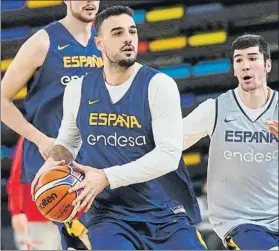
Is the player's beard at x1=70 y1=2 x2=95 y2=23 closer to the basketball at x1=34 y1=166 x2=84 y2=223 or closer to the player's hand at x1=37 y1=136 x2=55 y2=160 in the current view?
the player's hand at x1=37 y1=136 x2=55 y2=160

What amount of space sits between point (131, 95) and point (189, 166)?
39cm

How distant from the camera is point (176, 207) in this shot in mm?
3375

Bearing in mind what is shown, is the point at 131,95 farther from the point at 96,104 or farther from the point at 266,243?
the point at 266,243

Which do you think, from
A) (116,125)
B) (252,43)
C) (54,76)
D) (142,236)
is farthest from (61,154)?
(252,43)

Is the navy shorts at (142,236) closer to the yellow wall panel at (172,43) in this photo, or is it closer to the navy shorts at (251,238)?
the navy shorts at (251,238)

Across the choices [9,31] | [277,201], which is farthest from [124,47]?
[277,201]

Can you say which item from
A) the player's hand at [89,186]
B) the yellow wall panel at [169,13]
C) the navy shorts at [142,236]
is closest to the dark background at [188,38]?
the yellow wall panel at [169,13]

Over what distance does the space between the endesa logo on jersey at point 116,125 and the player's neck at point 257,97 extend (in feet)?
1.53

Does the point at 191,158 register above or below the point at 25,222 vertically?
above

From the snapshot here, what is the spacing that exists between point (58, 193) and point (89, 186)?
118mm

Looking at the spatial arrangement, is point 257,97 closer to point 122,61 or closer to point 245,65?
point 245,65

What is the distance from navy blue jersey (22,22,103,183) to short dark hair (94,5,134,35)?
0.10m

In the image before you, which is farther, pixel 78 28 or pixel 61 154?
pixel 78 28

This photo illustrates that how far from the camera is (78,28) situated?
3516 millimetres
